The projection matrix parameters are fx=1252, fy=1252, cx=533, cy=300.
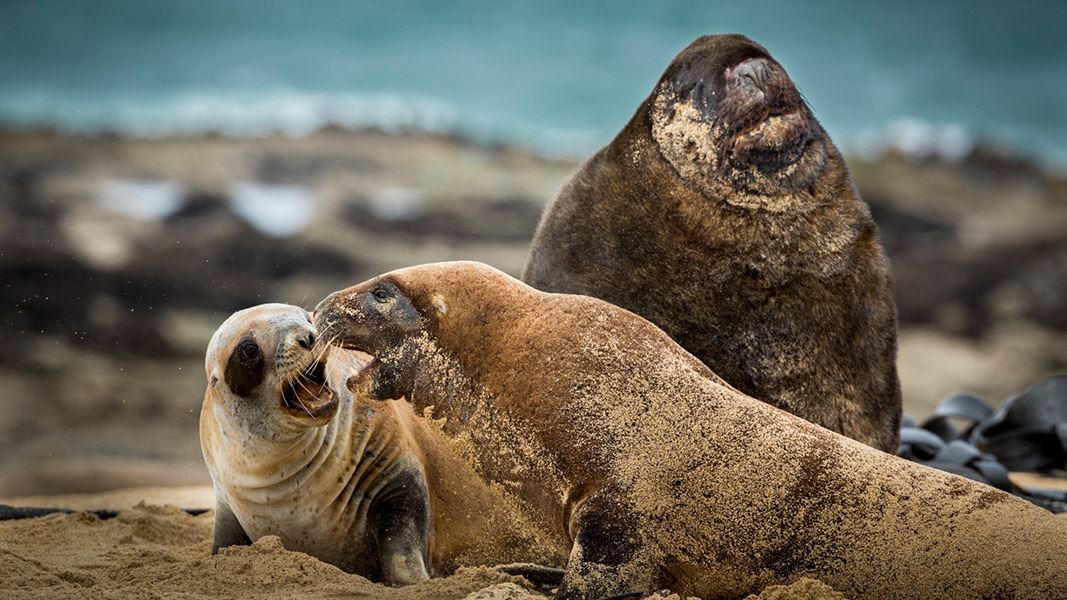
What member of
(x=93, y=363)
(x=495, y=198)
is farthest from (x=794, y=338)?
(x=495, y=198)

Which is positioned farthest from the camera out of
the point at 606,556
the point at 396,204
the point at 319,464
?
the point at 396,204

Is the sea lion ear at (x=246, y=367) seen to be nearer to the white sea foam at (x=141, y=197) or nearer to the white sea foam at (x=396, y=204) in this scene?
the white sea foam at (x=141, y=197)

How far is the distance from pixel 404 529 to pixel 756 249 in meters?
1.58

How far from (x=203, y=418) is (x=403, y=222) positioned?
8.30 meters

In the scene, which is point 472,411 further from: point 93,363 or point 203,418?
point 93,363

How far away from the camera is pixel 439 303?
3.69 metres

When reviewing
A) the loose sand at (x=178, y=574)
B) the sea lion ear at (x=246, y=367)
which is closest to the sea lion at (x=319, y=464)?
the sea lion ear at (x=246, y=367)

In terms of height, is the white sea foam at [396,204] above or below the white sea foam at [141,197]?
above

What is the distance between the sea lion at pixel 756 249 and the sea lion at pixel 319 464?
0.97 metres

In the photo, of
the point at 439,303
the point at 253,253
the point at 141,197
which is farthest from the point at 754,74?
the point at 141,197

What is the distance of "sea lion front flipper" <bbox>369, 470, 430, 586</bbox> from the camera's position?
Result: 399 cm

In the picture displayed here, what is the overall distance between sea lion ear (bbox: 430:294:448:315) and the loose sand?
2.57 feet

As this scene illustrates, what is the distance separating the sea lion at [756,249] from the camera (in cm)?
446

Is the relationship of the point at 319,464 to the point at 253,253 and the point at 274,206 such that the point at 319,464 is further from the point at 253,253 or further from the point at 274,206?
the point at 274,206
